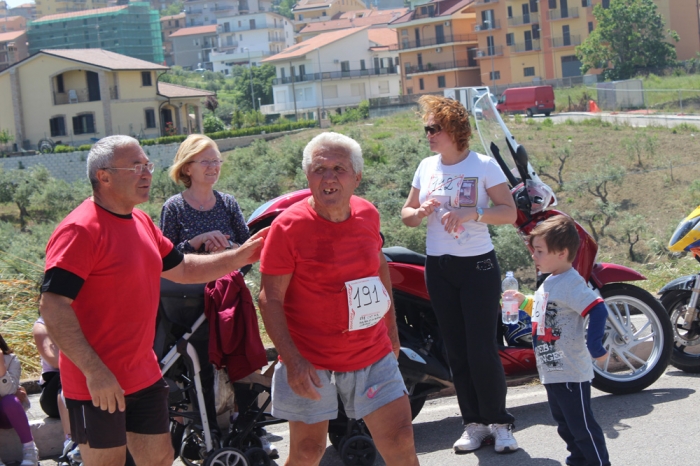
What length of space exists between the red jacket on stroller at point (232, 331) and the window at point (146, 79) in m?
72.6

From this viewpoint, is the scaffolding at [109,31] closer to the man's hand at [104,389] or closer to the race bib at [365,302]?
the race bib at [365,302]

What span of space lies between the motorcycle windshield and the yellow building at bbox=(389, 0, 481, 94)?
Answer: 78125 millimetres

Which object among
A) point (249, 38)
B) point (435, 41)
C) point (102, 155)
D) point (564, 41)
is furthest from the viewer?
point (249, 38)

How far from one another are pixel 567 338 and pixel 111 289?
2266mm

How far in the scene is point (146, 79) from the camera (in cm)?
7431

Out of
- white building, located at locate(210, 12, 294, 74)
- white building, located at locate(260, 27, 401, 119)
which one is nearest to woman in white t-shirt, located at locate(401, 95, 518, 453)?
white building, located at locate(260, 27, 401, 119)

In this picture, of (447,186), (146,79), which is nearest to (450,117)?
(447,186)

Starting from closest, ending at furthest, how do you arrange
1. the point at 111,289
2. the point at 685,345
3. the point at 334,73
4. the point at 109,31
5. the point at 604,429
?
the point at 111,289 → the point at 604,429 → the point at 685,345 → the point at 334,73 → the point at 109,31

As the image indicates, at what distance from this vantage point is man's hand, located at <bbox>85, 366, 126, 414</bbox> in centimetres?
338

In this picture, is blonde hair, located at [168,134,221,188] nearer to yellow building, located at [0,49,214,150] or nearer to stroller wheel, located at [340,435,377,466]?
stroller wheel, located at [340,435,377,466]

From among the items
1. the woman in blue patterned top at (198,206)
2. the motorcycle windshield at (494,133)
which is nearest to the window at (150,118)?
the motorcycle windshield at (494,133)

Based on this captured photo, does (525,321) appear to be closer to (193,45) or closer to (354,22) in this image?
(354,22)

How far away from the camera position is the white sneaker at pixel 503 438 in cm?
495

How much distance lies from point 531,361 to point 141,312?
285 cm
